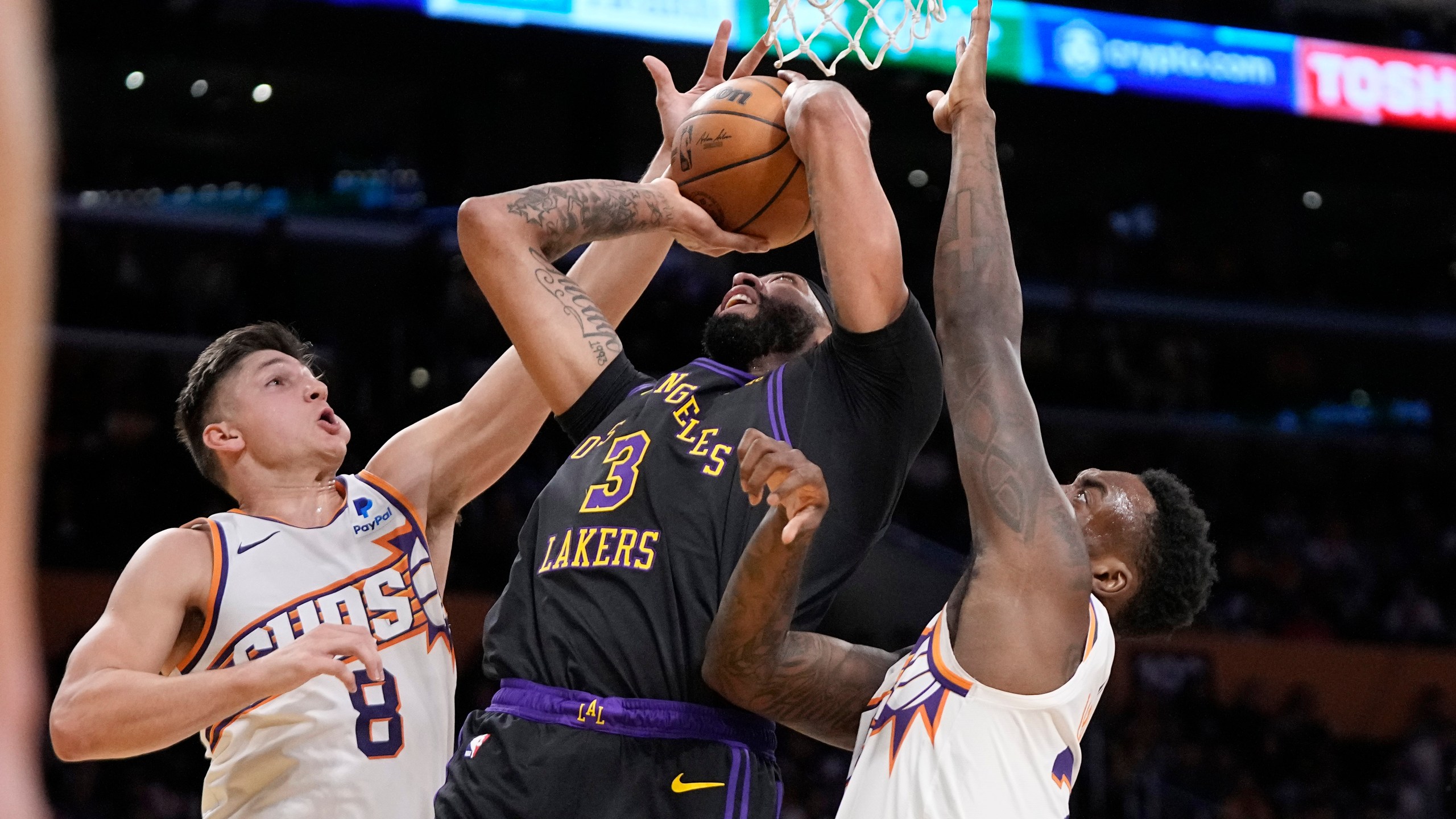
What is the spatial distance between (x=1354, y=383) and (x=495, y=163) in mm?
9544

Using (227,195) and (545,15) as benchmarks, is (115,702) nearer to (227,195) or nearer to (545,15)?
(545,15)

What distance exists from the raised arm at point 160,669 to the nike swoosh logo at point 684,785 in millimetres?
584

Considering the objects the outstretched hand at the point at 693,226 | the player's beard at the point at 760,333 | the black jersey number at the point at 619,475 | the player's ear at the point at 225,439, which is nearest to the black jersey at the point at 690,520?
the black jersey number at the point at 619,475

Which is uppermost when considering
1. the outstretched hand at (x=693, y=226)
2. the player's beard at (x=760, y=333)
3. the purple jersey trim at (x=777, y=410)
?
the outstretched hand at (x=693, y=226)

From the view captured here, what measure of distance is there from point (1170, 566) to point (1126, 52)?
8.74 meters

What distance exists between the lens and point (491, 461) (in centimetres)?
371

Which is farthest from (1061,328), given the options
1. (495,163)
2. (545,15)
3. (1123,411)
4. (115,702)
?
(115,702)

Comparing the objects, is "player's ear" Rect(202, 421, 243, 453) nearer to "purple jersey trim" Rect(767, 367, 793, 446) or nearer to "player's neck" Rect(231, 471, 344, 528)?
"player's neck" Rect(231, 471, 344, 528)

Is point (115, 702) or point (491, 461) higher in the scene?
point (491, 461)

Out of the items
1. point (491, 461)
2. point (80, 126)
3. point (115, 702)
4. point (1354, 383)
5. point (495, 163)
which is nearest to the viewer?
point (115, 702)

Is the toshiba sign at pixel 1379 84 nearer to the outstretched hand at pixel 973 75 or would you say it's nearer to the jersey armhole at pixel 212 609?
the outstretched hand at pixel 973 75

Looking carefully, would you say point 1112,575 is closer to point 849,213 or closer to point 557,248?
point 849,213

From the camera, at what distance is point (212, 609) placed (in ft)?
10.8

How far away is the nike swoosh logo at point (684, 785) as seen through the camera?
2.71m
